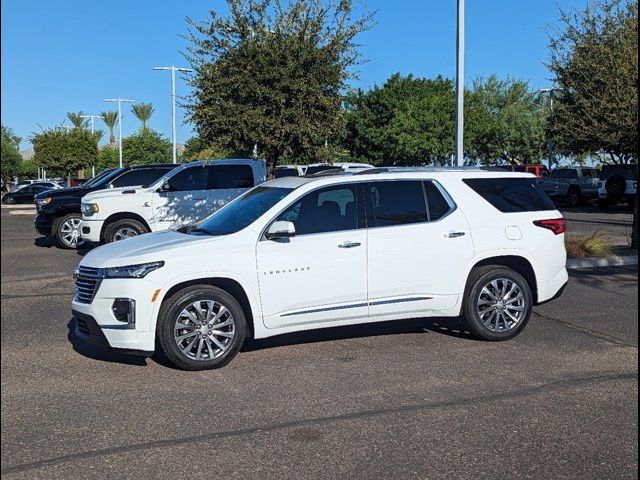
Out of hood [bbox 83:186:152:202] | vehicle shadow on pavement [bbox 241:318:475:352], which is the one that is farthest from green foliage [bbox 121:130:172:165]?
vehicle shadow on pavement [bbox 241:318:475:352]

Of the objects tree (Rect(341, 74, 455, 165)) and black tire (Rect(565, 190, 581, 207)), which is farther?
tree (Rect(341, 74, 455, 165))

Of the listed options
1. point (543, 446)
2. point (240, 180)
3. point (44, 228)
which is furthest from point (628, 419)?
point (44, 228)

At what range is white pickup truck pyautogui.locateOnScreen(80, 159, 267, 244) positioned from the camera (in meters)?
13.1

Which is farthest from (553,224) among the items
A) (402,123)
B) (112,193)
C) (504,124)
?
(504,124)

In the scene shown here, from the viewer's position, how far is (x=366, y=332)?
713cm

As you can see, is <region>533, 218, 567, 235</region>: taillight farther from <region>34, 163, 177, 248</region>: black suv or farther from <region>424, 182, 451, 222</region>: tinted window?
<region>34, 163, 177, 248</region>: black suv

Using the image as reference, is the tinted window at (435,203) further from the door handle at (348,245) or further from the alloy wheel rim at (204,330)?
the alloy wheel rim at (204,330)

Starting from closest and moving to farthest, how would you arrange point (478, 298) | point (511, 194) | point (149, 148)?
point (478, 298) < point (511, 194) < point (149, 148)

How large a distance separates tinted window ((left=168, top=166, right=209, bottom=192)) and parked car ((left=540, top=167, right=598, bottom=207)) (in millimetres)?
20724

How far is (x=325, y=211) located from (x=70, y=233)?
10.5 meters

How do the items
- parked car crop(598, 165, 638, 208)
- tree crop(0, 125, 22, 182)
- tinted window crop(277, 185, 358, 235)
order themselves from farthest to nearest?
parked car crop(598, 165, 638, 208), tinted window crop(277, 185, 358, 235), tree crop(0, 125, 22, 182)

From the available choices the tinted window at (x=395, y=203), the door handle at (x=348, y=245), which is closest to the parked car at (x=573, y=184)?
the tinted window at (x=395, y=203)

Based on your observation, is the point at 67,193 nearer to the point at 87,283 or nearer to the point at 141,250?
the point at 87,283

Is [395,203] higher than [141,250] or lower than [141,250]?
higher
